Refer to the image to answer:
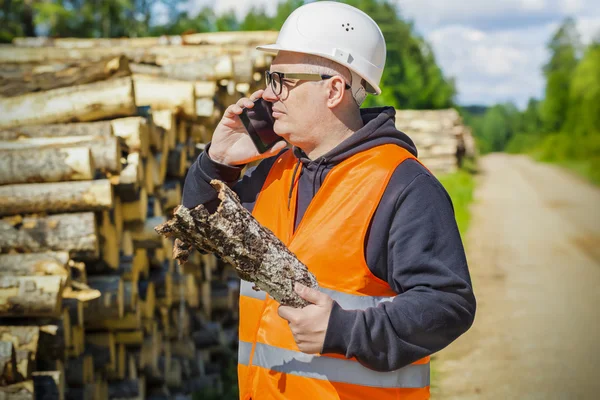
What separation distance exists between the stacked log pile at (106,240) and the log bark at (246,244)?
1922 mm

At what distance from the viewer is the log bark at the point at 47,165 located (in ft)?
15.2

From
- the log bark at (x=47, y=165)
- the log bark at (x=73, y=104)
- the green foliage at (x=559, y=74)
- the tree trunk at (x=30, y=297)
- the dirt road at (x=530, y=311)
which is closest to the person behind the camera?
the tree trunk at (x=30, y=297)

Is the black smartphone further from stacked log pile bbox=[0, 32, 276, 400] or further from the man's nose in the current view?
stacked log pile bbox=[0, 32, 276, 400]

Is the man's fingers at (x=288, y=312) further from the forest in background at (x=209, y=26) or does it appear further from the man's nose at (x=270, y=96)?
the forest in background at (x=209, y=26)

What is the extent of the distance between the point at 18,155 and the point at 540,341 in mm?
5188

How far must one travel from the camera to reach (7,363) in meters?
3.75

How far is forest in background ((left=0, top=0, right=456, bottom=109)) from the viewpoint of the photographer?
24953mm

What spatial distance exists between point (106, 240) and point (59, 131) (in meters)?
0.99

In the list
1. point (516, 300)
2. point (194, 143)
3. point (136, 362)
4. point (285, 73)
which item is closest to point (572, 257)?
point (516, 300)

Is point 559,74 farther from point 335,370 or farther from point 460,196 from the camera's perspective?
point 335,370

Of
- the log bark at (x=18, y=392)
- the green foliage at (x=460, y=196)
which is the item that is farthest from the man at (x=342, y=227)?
the green foliage at (x=460, y=196)

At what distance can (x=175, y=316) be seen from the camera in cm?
639

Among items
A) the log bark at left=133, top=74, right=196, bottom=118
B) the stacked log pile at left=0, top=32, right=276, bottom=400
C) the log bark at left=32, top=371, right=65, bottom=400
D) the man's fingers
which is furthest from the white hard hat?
the log bark at left=133, top=74, right=196, bottom=118

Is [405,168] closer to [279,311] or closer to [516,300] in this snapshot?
[279,311]
